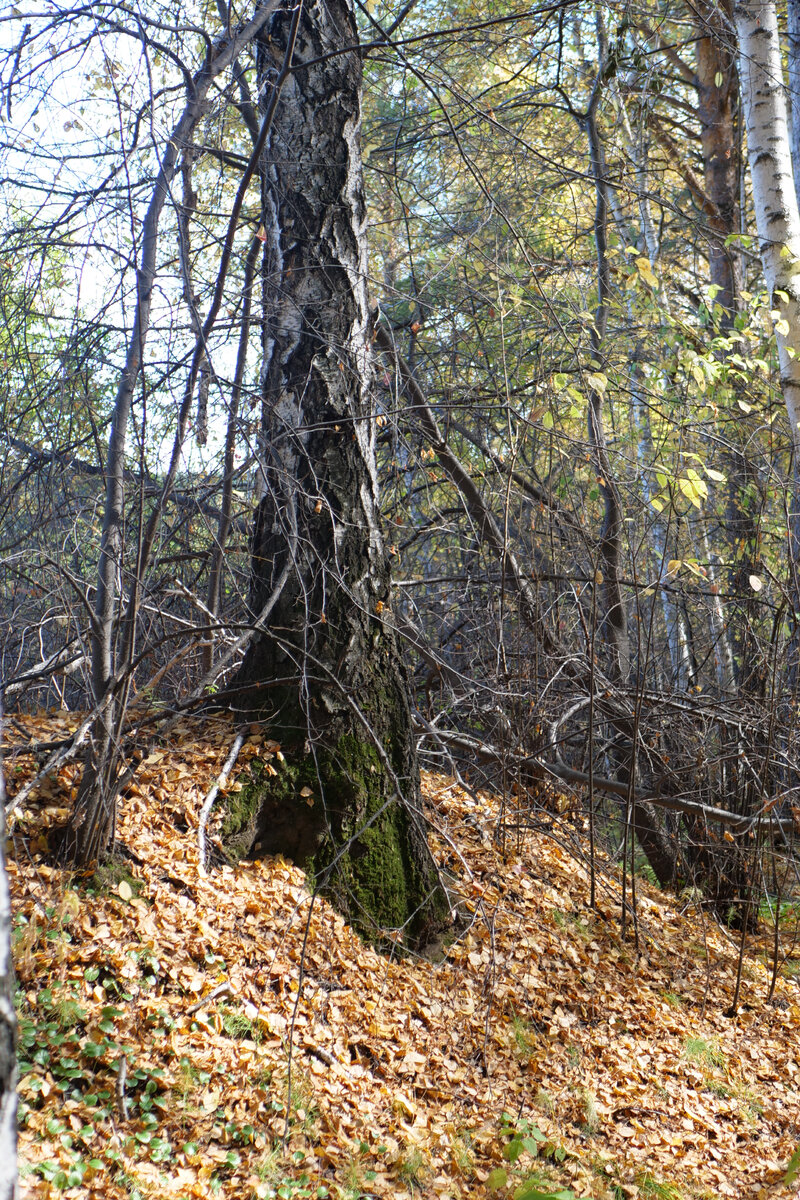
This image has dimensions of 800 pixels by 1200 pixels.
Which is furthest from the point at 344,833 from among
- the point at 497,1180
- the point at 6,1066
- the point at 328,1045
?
the point at 6,1066

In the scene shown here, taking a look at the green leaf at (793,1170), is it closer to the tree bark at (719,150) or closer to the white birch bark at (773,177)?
the white birch bark at (773,177)

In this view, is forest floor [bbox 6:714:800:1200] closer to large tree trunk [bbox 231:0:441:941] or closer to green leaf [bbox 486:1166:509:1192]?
green leaf [bbox 486:1166:509:1192]

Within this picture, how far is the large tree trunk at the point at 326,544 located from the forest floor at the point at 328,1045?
22cm

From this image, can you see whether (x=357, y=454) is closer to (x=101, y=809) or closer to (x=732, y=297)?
(x=101, y=809)

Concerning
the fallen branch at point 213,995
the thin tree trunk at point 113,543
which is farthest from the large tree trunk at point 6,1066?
the fallen branch at point 213,995

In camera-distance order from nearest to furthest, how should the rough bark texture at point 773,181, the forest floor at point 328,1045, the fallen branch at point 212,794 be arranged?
the forest floor at point 328,1045 → the fallen branch at point 212,794 → the rough bark texture at point 773,181

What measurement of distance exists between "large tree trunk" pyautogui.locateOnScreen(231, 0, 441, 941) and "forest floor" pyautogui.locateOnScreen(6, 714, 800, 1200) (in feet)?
0.73

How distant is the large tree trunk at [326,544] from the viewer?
152 inches

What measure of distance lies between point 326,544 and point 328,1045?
2.10m

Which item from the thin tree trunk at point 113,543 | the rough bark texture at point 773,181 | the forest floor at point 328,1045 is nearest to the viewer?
the forest floor at point 328,1045

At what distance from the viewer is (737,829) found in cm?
508

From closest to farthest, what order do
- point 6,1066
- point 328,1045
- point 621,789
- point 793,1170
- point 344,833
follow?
point 6,1066
point 793,1170
point 328,1045
point 344,833
point 621,789

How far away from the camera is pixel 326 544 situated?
13.2 feet

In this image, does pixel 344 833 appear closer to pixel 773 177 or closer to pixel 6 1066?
pixel 6 1066
